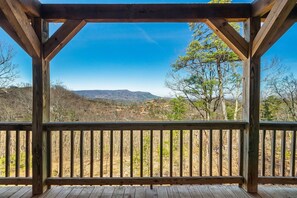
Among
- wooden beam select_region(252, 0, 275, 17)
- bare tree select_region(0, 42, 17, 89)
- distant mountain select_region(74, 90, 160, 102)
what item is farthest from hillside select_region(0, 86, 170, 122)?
wooden beam select_region(252, 0, 275, 17)

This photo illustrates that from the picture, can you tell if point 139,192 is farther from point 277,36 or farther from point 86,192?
point 277,36

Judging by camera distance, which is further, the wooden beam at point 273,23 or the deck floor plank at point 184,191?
the deck floor plank at point 184,191

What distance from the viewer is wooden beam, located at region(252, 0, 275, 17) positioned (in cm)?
230

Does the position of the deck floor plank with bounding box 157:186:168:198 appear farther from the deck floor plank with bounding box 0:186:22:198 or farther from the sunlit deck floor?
the deck floor plank with bounding box 0:186:22:198

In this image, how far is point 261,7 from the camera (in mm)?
2445

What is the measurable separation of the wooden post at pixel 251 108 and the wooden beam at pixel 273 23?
16cm

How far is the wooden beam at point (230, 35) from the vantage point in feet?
8.77

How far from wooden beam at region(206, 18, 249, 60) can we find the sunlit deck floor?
1.80m

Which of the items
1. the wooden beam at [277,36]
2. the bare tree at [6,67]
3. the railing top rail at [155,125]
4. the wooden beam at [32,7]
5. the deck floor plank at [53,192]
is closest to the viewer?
the wooden beam at [32,7]

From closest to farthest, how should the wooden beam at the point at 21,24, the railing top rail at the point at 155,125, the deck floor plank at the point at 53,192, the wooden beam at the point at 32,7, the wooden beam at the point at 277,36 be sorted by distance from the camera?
the wooden beam at the point at 21,24 < the wooden beam at the point at 32,7 < the wooden beam at the point at 277,36 < the deck floor plank at the point at 53,192 < the railing top rail at the point at 155,125

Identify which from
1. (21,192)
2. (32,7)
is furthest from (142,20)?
(21,192)

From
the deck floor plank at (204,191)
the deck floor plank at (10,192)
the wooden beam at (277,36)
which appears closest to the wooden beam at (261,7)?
the wooden beam at (277,36)

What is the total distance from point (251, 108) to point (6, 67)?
4396 millimetres

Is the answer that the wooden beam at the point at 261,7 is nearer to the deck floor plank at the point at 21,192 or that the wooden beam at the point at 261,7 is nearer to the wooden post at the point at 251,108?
the wooden post at the point at 251,108
